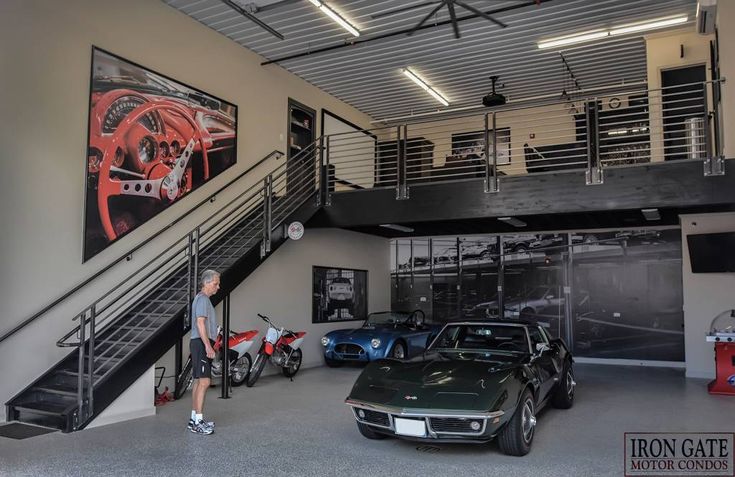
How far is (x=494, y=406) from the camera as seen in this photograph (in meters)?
4.39

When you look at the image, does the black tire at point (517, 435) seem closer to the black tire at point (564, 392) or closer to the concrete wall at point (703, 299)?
the black tire at point (564, 392)

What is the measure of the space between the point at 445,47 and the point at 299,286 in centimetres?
505

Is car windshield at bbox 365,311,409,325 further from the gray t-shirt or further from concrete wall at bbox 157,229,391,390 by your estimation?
the gray t-shirt

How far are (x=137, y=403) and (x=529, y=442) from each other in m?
4.12

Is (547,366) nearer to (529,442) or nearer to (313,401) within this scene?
(529,442)

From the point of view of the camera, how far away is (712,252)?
9.17 meters

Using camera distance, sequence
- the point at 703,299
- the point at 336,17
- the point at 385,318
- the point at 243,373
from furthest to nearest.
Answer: the point at 385,318
the point at 703,299
the point at 336,17
the point at 243,373

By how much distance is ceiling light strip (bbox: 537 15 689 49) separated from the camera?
873 cm

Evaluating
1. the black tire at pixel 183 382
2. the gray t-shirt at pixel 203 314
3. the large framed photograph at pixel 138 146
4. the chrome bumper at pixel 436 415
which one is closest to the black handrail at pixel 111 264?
the large framed photograph at pixel 138 146

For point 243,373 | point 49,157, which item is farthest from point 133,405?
point 49,157

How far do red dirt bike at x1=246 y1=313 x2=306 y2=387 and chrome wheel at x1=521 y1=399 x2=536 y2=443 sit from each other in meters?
4.43

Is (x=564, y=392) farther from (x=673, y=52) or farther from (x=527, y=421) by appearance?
(x=673, y=52)

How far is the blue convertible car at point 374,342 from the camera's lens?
9.84 metres

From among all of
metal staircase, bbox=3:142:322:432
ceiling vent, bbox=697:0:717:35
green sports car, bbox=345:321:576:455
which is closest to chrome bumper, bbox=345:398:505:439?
green sports car, bbox=345:321:576:455
